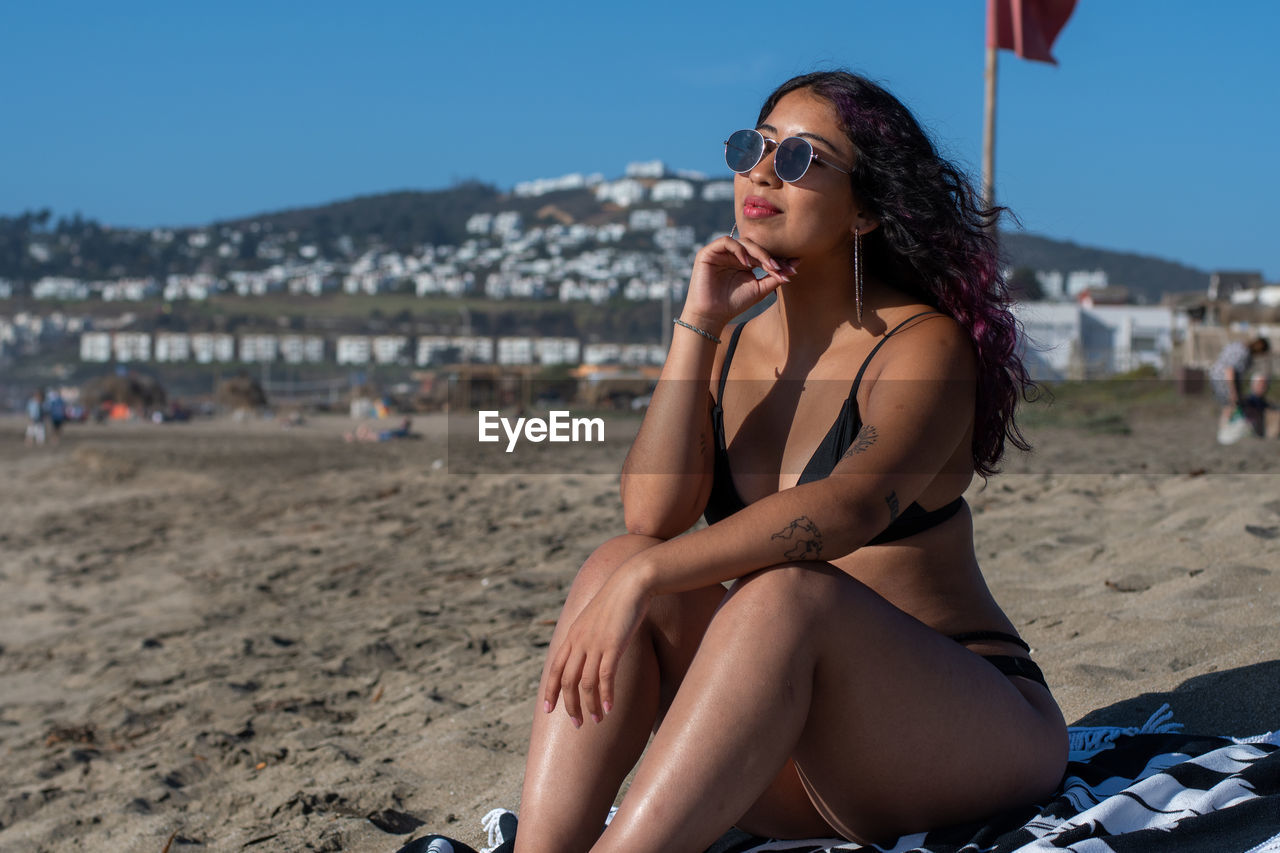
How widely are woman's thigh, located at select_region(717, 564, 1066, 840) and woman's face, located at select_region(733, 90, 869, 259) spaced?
646 mm

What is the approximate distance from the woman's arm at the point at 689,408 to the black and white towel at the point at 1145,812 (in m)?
0.57

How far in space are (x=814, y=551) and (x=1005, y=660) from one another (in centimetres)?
42

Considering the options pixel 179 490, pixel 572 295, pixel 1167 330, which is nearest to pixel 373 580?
pixel 179 490

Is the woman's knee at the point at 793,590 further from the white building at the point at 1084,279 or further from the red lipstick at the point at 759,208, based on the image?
the white building at the point at 1084,279

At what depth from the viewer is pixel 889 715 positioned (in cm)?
155

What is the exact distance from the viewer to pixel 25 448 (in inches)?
811

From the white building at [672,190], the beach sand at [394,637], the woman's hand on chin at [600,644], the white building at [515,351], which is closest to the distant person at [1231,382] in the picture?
the beach sand at [394,637]

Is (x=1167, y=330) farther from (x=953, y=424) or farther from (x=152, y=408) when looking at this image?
(x=953, y=424)

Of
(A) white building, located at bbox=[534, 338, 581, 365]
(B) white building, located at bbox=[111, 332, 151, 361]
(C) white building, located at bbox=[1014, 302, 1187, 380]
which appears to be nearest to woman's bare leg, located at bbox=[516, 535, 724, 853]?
(C) white building, located at bbox=[1014, 302, 1187, 380]

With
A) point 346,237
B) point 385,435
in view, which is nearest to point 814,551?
point 385,435

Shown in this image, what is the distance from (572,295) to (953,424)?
90.0 meters

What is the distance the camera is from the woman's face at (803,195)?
1896mm

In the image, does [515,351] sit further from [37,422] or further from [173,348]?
[37,422]

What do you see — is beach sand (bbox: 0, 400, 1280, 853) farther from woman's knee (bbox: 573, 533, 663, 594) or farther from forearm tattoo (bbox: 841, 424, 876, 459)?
forearm tattoo (bbox: 841, 424, 876, 459)
